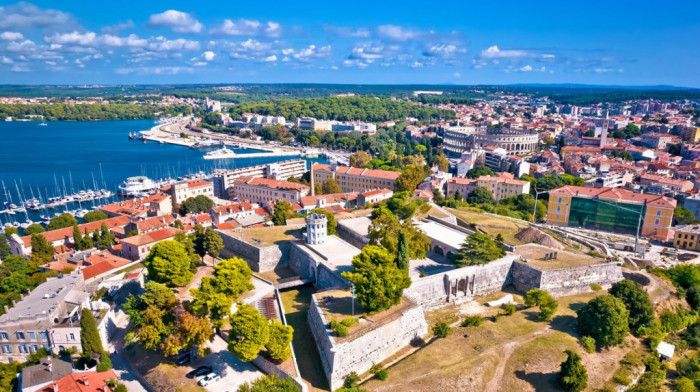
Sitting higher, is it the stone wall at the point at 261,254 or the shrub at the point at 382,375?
the stone wall at the point at 261,254

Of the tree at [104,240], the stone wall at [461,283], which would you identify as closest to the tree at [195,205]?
the tree at [104,240]

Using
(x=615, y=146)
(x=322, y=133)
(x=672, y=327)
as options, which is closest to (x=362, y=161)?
(x=322, y=133)

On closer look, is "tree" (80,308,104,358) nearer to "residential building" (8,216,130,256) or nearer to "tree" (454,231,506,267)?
"residential building" (8,216,130,256)

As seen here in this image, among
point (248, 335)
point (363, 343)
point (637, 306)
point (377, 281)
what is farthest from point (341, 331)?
point (637, 306)

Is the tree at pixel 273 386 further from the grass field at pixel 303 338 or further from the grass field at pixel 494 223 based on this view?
the grass field at pixel 494 223

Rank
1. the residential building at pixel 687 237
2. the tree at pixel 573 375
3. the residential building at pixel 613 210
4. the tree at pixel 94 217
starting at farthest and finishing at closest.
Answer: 1. the tree at pixel 94 217
2. the residential building at pixel 613 210
3. the residential building at pixel 687 237
4. the tree at pixel 573 375

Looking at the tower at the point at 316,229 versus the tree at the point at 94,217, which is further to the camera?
the tree at the point at 94,217

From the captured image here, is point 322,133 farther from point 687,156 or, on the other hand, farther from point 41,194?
point 687,156

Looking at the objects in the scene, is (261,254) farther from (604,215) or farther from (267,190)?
(604,215)
